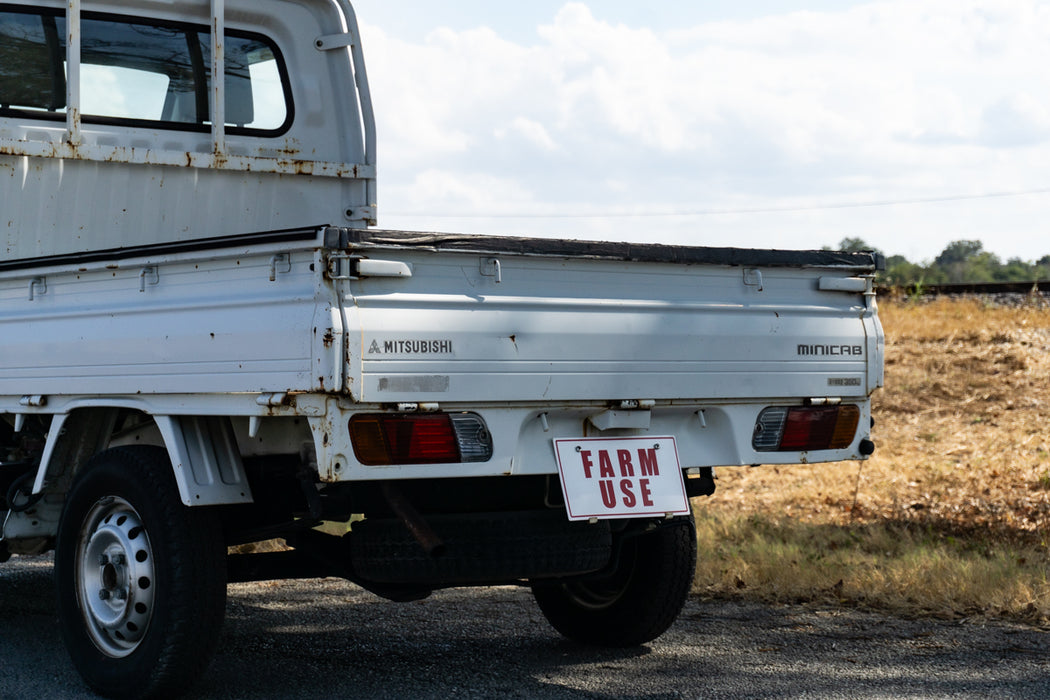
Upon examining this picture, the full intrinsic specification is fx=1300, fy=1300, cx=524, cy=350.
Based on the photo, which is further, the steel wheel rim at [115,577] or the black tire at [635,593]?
the black tire at [635,593]

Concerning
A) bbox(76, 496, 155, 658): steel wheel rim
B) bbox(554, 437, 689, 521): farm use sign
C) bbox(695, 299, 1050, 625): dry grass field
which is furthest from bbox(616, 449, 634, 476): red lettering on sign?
bbox(695, 299, 1050, 625): dry grass field

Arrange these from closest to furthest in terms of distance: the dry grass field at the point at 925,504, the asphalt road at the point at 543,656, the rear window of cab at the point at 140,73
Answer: the asphalt road at the point at 543,656, the rear window of cab at the point at 140,73, the dry grass field at the point at 925,504

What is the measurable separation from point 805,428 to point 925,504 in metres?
4.22

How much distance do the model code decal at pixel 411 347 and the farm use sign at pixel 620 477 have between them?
54 cm

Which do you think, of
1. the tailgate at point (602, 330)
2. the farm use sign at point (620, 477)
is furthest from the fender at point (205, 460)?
the farm use sign at point (620, 477)

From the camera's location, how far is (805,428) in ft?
15.4

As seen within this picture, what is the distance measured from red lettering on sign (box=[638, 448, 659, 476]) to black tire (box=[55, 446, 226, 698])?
56.1 inches

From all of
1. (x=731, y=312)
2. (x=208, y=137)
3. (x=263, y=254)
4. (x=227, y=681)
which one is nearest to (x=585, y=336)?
(x=731, y=312)

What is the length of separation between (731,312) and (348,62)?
2919mm

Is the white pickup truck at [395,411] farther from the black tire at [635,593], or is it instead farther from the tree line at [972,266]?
the tree line at [972,266]

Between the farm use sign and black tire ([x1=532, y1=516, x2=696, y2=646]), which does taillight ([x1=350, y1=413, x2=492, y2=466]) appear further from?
black tire ([x1=532, y1=516, x2=696, y2=646])

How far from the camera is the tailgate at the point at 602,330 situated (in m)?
3.88

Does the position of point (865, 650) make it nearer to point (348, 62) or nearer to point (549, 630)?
Result: point (549, 630)

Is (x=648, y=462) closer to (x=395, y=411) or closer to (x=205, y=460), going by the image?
(x=395, y=411)
